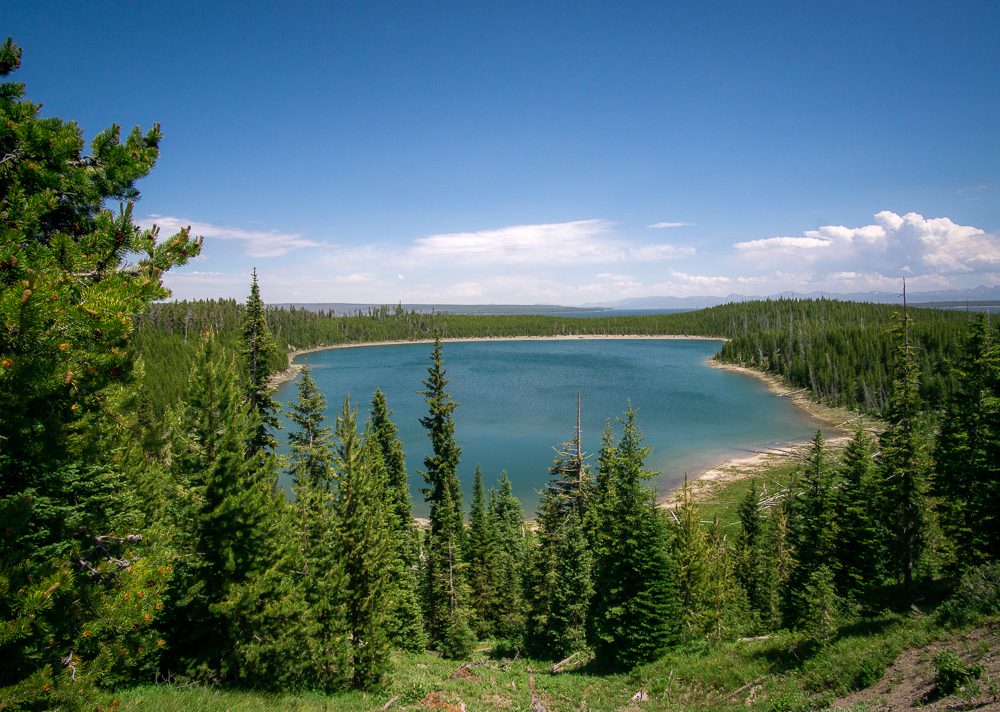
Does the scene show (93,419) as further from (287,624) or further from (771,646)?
(771,646)

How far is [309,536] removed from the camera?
19266 millimetres

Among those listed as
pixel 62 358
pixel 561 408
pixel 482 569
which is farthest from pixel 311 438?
pixel 561 408

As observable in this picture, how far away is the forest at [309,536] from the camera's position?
573cm

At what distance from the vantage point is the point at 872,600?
24.7 m

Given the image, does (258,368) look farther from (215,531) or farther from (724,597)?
(724,597)

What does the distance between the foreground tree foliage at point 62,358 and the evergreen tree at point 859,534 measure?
30024 millimetres

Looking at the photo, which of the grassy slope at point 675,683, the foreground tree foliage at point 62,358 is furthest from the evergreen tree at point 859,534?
the foreground tree foliage at point 62,358

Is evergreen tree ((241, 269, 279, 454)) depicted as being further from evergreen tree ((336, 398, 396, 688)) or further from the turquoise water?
evergreen tree ((336, 398, 396, 688))

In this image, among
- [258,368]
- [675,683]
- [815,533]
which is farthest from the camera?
[815,533]

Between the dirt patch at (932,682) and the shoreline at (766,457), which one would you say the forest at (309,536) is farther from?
the shoreline at (766,457)

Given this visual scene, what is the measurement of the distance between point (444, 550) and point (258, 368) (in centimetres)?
1381

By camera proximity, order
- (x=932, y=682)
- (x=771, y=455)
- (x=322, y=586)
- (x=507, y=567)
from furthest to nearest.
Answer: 1. (x=771, y=455)
2. (x=507, y=567)
3. (x=322, y=586)
4. (x=932, y=682)

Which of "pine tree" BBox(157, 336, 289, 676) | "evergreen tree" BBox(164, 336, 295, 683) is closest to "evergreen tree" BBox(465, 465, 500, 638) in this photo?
"evergreen tree" BBox(164, 336, 295, 683)

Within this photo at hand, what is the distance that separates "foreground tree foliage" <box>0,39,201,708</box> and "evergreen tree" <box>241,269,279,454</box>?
632 inches
